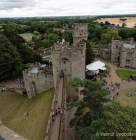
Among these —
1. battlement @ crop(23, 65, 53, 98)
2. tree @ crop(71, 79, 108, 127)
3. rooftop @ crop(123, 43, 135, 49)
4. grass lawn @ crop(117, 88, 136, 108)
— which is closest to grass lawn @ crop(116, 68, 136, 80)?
rooftop @ crop(123, 43, 135, 49)

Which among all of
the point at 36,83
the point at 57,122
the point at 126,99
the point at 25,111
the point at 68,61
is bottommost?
the point at 25,111

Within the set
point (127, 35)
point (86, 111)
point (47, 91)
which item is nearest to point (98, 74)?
point (47, 91)

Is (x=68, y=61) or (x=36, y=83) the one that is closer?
(x=68, y=61)

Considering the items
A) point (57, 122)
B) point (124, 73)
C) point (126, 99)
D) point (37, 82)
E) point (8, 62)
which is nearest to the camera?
point (57, 122)

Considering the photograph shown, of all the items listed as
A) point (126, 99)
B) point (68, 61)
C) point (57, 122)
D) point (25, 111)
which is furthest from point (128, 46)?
point (57, 122)

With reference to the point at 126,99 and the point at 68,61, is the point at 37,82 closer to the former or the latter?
the point at 68,61

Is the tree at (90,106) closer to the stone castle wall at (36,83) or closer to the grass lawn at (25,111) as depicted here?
the grass lawn at (25,111)

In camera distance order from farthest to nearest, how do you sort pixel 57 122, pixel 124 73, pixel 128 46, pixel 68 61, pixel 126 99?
pixel 128 46
pixel 124 73
pixel 126 99
pixel 68 61
pixel 57 122

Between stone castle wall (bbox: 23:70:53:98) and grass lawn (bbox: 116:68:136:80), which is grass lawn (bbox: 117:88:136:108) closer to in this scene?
grass lawn (bbox: 116:68:136:80)
